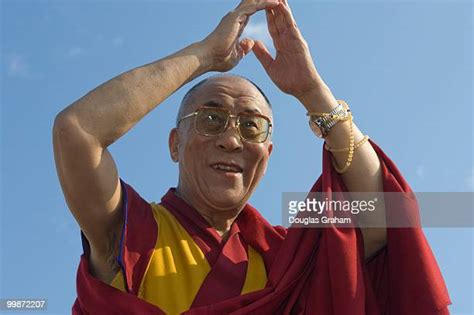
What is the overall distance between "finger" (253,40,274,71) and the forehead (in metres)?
0.20

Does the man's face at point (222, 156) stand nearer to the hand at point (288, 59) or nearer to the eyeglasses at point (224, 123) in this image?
the eyeglasses at point (224, 123)

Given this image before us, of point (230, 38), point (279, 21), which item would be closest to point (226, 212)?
point (230, 38)

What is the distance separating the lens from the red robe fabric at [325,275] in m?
3.62

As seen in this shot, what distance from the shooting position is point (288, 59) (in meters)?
4.11

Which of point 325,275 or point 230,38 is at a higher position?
point 230,38

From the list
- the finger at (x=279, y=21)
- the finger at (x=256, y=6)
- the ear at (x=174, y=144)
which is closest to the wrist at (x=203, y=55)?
the finger at (x=256, y=6)

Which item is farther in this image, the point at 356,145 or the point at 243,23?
the point at 243,23

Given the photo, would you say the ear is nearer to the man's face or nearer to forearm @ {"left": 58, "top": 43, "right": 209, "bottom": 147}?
the man's face

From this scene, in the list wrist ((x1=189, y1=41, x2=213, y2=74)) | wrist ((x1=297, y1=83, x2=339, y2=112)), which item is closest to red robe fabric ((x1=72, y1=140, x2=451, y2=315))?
wrist ((x1=297, y1=83, x2=339, y2=112))

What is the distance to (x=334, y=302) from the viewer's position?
3.69 m

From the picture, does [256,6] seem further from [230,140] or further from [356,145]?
[356,145]

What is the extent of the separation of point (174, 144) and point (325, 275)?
1295 mm

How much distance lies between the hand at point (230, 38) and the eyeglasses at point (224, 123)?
261mm

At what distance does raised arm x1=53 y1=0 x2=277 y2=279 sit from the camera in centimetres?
350
